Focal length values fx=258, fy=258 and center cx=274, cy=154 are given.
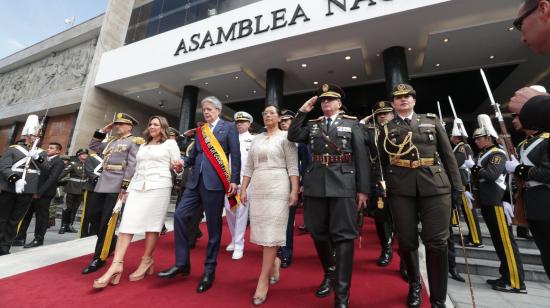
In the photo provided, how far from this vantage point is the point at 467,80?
31.9 ft

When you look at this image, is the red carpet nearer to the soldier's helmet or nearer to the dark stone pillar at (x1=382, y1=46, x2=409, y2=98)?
the soldier's helmet

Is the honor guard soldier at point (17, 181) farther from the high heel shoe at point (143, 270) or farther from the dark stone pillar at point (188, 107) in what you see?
the dark stone pillar at point (188, 107)

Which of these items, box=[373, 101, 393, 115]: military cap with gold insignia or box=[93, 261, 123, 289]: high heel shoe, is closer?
box=[93, 261, 123, 289]: high heel shoe

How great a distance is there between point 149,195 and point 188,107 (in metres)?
9.46

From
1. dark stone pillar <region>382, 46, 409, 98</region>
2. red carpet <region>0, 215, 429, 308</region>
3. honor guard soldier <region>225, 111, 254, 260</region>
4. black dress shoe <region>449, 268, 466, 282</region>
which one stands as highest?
dark stone pillar <region>382, 46, 409, 98</region>

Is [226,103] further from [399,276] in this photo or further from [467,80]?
[399,276]

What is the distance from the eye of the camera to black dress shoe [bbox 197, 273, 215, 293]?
7.44 ft

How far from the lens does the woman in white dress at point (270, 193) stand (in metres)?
2.17

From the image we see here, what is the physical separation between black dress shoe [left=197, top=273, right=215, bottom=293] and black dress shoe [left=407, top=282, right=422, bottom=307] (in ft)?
Answer: 5.53

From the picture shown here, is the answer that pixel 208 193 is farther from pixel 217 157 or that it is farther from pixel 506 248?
pixel 506 248

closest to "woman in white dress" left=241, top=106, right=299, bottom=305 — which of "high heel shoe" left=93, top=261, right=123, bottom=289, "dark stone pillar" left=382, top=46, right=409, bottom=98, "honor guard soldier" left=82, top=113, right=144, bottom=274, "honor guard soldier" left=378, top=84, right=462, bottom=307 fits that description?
"honor guard soldier" left=378, top=84, right=462, bottom=307

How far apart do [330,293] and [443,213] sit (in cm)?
116

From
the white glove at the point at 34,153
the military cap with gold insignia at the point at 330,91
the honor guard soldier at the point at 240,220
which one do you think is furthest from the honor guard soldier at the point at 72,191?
the military cap with gold insignia at the point at 330,91

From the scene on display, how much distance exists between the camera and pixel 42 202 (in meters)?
5.14
